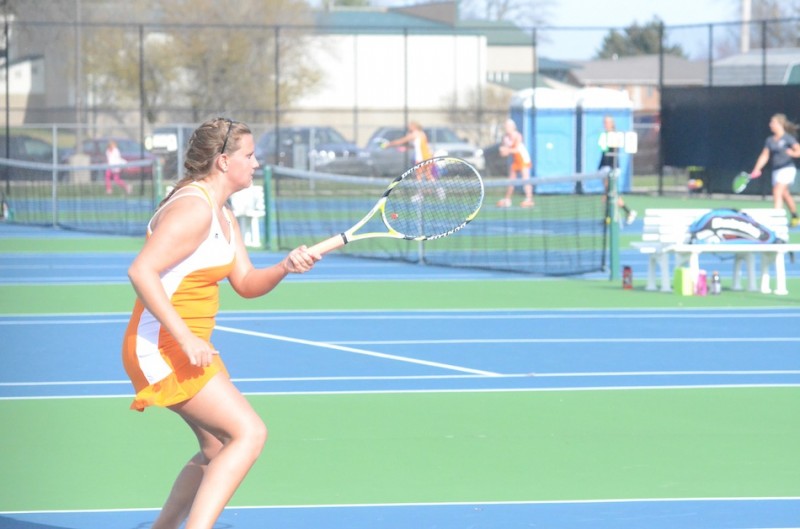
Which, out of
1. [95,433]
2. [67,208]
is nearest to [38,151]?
[67,208]

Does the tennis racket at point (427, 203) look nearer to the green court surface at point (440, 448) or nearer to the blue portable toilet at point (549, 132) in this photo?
the green court surface at point (440, 448)

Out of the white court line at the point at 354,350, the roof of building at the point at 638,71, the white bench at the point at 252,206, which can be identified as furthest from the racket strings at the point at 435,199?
the roof of building at the point at 638,71

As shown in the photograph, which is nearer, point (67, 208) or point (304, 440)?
point (304, 440)

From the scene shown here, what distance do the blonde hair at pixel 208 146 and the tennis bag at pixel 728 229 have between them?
9.82 m

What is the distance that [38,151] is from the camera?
117 ft

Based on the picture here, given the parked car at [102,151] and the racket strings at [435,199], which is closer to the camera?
the racket strings at [435,199]

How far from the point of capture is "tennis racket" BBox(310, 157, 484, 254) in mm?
5852

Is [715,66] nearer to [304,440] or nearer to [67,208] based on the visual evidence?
[67,208]

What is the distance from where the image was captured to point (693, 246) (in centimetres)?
1420

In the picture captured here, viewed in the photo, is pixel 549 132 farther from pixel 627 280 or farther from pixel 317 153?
pixel 627 280

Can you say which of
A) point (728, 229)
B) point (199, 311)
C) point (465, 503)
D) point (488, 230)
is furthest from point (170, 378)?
point (488, 230)

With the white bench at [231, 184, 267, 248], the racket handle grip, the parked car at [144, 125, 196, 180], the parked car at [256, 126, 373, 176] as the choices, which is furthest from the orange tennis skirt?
the parked car at [256, 126, 373, 176]

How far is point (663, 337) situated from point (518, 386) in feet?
8.78

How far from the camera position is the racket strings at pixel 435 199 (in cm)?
625
